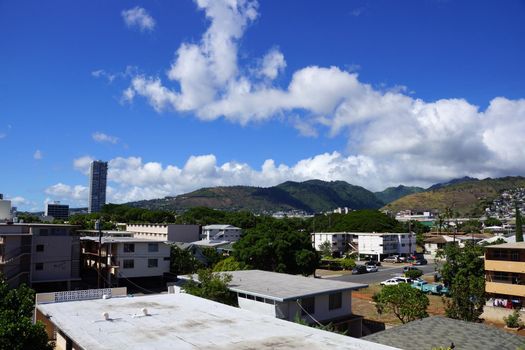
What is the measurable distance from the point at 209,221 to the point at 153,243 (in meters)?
82.2

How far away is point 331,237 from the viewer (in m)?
106

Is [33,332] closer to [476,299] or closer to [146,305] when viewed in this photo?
[146,305]

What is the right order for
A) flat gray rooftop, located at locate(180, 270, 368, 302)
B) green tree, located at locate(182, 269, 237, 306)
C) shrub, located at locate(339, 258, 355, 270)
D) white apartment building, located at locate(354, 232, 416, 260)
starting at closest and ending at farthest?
flat gray rooftop, located at locate(180, 270, 368, 302) < green tree, located at locate(182, 269, 237, 306) < shrub, located at locate(339, 258, 355, 270) < white apartment building, located at locate(354, 232, 416, 260)

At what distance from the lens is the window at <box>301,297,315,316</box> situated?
28375 millimetres

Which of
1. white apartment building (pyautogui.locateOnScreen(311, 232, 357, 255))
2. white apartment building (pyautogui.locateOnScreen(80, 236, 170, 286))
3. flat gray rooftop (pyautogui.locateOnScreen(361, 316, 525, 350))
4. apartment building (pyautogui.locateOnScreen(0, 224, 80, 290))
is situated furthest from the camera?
white apartment building (pyautogui.locateOnScreen(311, 232, 357, 255))

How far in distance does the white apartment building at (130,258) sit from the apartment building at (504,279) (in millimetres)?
37237

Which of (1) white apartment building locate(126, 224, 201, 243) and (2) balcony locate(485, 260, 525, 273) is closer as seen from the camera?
(2) balcony locate(485, 260, 525, 273)

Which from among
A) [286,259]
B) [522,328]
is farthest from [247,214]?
[522,328]

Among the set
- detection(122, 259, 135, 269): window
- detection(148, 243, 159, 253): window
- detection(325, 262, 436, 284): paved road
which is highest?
detection(148, 243, 159, 253): window

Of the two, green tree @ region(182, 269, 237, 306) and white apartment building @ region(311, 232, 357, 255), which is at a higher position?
green tree @ region(182, 269, 237, 306)

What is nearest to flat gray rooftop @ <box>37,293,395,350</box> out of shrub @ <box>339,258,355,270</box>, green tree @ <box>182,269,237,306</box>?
green tree @ <box>182,269,237,306</box>

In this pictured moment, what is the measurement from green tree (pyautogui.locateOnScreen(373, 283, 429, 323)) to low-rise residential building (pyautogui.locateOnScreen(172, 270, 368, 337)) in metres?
2.65

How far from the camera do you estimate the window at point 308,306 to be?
2838 cm

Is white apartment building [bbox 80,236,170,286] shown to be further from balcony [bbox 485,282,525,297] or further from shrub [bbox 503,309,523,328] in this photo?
shrub [bbox 503,309,523,328]
